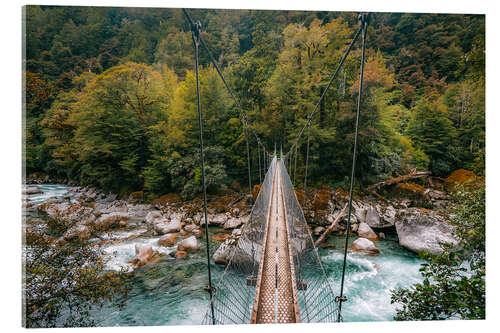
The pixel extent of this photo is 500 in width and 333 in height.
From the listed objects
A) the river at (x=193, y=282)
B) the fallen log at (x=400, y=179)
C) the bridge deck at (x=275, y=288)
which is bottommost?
the river at (x=193, y=282)

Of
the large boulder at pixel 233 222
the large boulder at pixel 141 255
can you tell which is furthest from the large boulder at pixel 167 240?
the large boulder at pixel 233 222

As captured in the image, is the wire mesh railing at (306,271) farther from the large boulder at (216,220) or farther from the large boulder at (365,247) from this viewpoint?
the large boulder at (216,220)

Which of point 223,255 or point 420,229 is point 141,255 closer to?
point 223,255

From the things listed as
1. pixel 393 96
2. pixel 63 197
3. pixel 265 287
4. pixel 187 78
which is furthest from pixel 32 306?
pixel 393 96

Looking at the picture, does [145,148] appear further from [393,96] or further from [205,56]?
[393,96]

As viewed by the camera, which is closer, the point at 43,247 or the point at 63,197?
the point at 43,247

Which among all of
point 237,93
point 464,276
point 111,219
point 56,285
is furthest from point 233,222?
point 237,93
